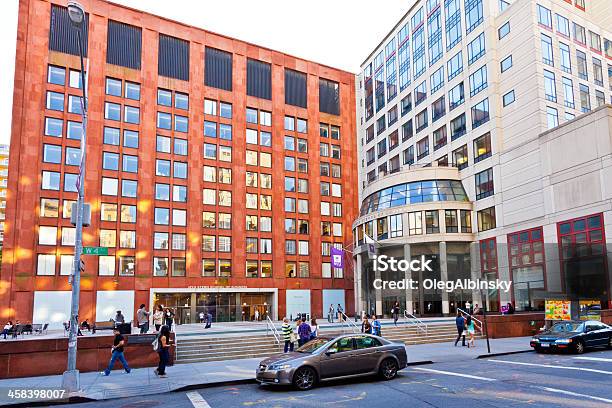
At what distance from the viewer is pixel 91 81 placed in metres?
54.2

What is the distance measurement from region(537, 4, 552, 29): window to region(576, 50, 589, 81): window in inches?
190

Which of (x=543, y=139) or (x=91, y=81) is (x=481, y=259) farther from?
(x=91, y=81)

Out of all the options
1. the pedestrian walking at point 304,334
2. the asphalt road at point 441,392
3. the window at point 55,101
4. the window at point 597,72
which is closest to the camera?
the asphalt road at point 441,392

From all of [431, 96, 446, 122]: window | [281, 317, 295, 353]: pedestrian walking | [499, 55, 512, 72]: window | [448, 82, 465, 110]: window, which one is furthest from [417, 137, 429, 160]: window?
[281, 317, 295, 353]: pedestrian walking

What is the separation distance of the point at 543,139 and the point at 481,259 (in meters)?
13.5

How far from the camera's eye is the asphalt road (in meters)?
11.9

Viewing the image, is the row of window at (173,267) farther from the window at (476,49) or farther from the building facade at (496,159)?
the window at (476,49)

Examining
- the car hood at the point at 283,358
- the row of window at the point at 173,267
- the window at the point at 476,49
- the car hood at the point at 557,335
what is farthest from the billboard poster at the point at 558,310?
the row of window at the point at 173,267

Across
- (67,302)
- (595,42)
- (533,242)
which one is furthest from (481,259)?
(67,302)

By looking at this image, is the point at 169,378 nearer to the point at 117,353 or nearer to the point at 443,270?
the point at 117,353

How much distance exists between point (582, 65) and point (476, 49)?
10161 mm

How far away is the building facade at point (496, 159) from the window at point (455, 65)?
6.0 inches

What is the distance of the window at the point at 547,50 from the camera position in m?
45.8

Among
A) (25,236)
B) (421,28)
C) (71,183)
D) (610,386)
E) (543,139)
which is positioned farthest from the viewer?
(421,28)
